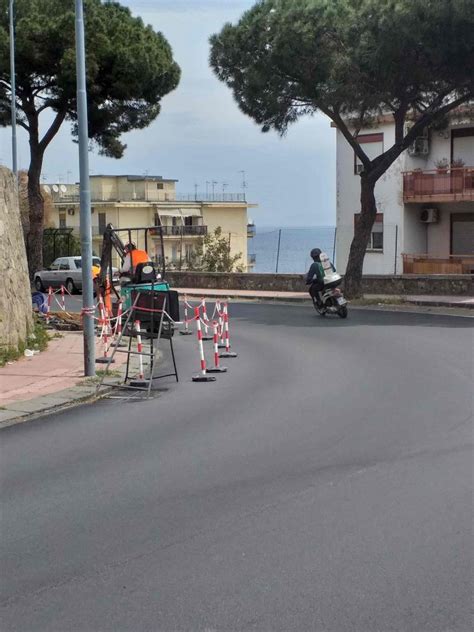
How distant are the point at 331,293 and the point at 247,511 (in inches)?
634

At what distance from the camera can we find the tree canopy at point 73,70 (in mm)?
32938

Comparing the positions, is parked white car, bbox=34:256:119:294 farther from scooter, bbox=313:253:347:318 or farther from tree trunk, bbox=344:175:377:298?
scooter, bbox=313:253:347:318

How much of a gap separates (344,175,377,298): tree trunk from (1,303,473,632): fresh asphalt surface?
1625cm

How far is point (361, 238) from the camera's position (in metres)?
28.4

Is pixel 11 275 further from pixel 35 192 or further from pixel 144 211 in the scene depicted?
pixel 144 211

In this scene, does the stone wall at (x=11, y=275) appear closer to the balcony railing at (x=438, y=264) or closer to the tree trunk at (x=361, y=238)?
the tree trunk at (x=361, y=238)

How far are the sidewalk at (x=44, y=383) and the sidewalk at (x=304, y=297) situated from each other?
492 inches

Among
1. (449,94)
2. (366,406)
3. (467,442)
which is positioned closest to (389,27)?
(449,94)

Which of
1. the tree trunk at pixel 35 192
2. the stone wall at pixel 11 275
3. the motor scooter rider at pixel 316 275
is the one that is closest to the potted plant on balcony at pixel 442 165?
the tree trunk at pixel 35 192

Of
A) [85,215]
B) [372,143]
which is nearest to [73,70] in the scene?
[372,143]

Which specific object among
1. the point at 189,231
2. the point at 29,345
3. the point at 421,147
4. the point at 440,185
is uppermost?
the point at 421,147

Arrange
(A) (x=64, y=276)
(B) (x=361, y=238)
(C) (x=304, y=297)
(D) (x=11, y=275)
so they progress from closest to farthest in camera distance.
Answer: (D) (x=11, y=275)
(B) (x=361, y=238)
(C) (x=304, y=297)
(A) (x=64, y=276)

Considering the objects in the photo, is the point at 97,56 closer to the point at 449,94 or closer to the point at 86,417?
the point at 449,94

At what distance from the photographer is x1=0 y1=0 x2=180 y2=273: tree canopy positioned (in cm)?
3294
